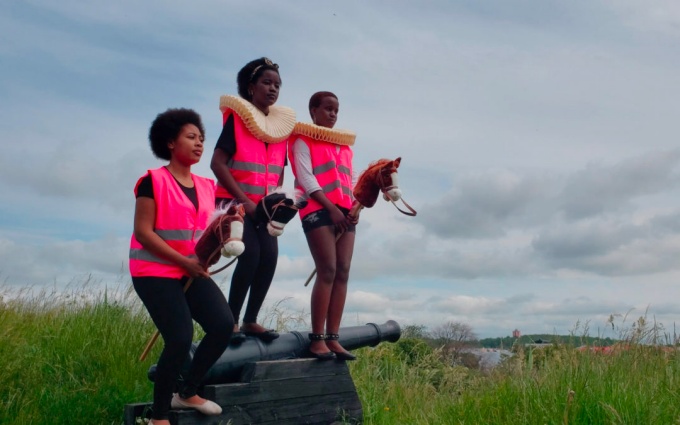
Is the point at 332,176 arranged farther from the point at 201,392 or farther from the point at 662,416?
the point at 662,416

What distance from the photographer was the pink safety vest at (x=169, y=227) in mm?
4703

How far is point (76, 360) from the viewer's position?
734cm

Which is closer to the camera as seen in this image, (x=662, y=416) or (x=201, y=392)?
(x=662, y=416)

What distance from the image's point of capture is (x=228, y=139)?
5.63 m

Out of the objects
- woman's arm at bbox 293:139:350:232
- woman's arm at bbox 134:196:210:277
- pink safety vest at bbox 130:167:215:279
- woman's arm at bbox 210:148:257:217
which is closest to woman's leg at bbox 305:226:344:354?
woman's arm at bbox 293:139:350:232

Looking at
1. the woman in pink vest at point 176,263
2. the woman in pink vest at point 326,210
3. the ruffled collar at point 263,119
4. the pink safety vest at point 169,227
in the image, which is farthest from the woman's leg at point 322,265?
the pink safety vest at point 169,227

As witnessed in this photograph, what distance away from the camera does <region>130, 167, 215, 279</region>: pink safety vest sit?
4703 millimetres

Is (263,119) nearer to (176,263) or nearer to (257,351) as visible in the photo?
(176,263)

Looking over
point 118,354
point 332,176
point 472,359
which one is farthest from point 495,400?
point 472,359

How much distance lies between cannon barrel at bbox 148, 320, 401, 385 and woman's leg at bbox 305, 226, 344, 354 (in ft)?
0.92

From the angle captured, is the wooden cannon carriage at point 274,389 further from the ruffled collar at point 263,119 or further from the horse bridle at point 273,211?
the ruffled collar at point 263,119

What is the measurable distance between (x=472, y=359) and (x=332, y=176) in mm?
4766

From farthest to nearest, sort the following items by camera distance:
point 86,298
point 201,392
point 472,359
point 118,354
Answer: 1. point 472,359
2. point 86,298
3. point 118,354
4. point 201,392

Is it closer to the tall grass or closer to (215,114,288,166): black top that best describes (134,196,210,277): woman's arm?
(215,114,288,166): black top
